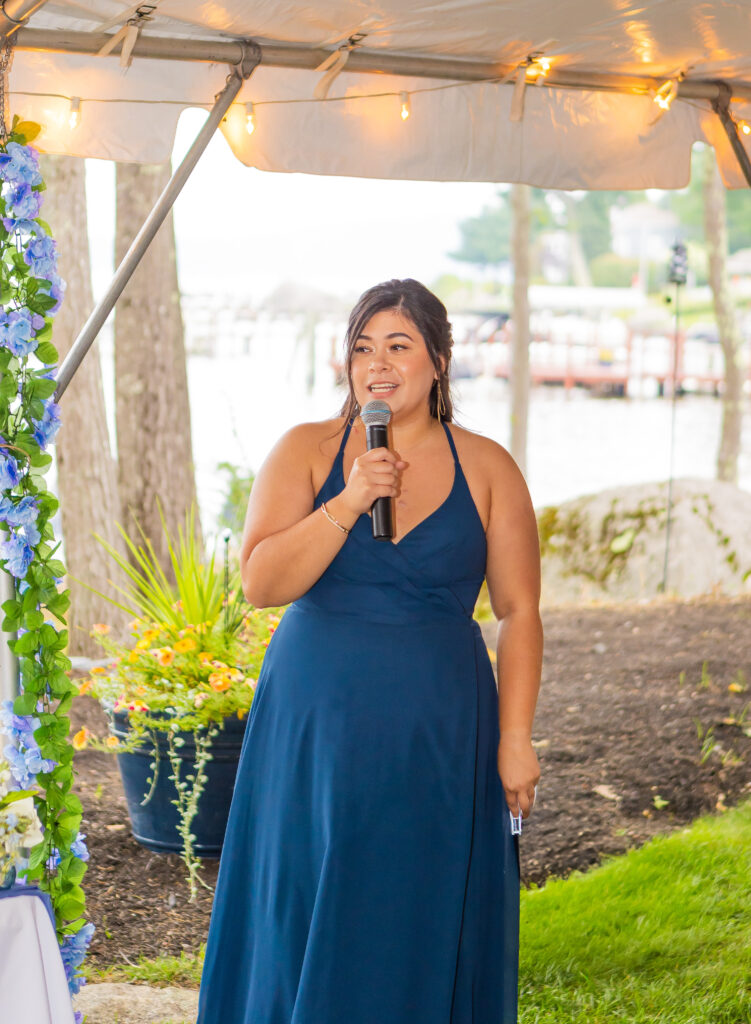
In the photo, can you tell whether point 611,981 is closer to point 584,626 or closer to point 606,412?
point 584,626

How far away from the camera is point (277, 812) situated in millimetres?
2346

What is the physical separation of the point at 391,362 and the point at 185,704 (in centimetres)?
199

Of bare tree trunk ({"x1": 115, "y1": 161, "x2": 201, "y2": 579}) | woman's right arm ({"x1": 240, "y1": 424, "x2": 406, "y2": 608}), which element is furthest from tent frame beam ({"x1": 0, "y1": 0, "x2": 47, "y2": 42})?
bare tree trunk ({"x1": 115, "y1": 161, "x2": 201, "y2": 579})

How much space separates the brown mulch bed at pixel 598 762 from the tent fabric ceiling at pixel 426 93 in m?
2.43

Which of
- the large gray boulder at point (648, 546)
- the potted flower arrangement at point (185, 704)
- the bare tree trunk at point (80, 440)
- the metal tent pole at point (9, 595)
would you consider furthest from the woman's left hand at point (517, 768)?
the large gray boulder at point (648, 546)

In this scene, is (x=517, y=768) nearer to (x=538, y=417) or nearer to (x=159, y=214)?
(x=159, y=214)

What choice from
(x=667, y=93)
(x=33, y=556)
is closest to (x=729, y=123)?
(x=667, y=93)

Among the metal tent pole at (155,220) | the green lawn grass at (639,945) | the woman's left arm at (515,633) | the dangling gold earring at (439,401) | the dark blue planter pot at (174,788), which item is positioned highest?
the metal tent pole at (155,220)

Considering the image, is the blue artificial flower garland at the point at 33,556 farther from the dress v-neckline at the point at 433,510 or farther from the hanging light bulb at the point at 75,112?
the hanging light bulb at the point at 75,112

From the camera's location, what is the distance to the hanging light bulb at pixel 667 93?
379 cm

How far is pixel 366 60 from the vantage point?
339 centimetres

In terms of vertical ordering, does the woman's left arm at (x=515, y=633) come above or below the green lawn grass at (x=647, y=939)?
above

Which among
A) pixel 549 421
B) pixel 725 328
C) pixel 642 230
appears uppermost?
pixel 642 230

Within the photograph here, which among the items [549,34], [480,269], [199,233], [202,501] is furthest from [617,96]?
[199,233]
